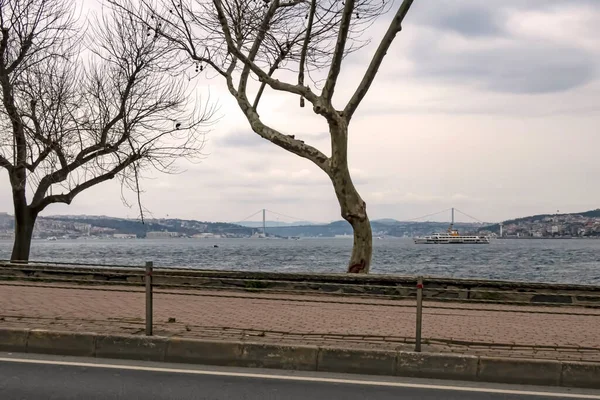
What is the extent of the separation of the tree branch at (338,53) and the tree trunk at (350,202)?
0.84 meters

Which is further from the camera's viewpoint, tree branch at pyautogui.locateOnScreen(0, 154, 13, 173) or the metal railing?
tree branch at pyautogui.locateOnScreen(0, 154, 13, 173)

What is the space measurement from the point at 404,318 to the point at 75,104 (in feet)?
46.1

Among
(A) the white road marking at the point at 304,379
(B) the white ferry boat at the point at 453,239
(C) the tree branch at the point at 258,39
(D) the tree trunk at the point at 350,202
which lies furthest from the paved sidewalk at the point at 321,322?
(B) the white ferry boat at the point at 453,239

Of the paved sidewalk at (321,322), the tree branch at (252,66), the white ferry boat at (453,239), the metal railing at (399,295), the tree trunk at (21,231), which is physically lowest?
the paved sidewalk at (321,322)

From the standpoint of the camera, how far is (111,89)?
2225cm

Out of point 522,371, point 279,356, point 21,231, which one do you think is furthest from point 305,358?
point 21,231

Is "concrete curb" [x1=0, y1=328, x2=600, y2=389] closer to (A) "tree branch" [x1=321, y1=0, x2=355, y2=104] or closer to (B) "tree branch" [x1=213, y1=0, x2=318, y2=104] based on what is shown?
(A) "tree branch" [x1=321, y1=0, x2=355, y2=104]

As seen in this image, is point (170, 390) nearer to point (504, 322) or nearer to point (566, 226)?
point (504, 322)

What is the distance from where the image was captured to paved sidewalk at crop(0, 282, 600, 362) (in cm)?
848

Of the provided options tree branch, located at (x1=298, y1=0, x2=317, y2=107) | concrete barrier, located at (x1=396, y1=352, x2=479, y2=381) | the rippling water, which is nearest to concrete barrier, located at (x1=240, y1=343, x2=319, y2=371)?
concrete barrier, located at (x1=396, y1=352, x2=479, y2=381)

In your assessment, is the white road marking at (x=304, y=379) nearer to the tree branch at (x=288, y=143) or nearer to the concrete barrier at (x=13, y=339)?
the concrete barrier at (x=13, y=339)

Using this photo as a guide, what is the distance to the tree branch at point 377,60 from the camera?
1565cm

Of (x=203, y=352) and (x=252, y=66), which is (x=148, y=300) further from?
(x=252, y=66)

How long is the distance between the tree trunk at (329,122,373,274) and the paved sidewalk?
3.25 m
